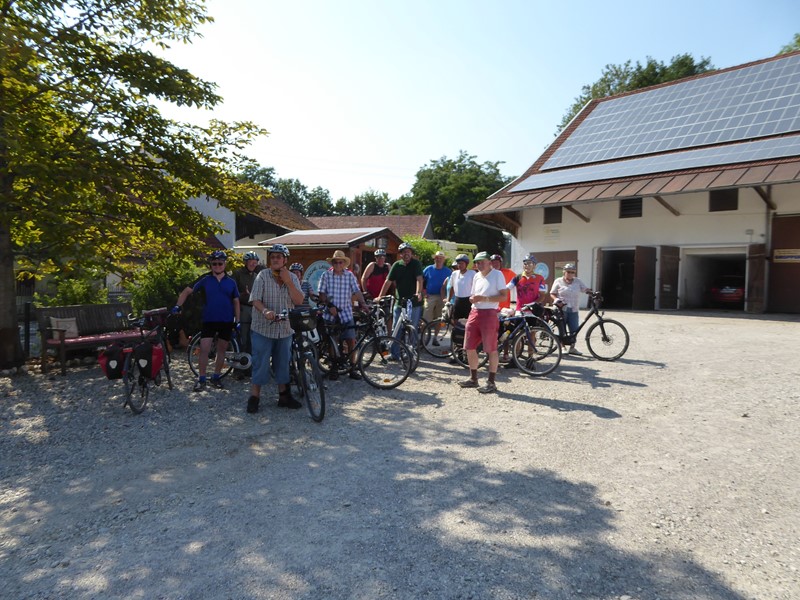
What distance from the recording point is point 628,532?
139 inches

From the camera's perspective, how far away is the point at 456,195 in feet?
174

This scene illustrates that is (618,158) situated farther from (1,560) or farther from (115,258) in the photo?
(1,560)

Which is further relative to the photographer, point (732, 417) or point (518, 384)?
point (518, 384)

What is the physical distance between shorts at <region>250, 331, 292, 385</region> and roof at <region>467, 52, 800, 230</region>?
1596cm

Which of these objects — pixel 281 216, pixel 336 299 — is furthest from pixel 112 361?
pixel 281 216

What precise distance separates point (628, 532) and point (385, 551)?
153cm

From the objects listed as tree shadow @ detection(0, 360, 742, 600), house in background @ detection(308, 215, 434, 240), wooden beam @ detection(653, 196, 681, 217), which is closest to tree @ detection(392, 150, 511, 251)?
house in background @ detection(308, 215, 434, 240)

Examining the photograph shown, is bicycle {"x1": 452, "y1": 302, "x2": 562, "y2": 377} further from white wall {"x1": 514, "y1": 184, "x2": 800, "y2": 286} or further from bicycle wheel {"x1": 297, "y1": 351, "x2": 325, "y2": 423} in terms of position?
white wall {"x1": 514, "y1": 184, "x2": 800, "y2": 286}

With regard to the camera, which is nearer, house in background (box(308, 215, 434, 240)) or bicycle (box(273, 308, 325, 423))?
bicycle (box(273, 308, 325, 423))

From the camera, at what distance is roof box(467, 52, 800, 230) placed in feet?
59.2

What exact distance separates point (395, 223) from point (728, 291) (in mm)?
35893

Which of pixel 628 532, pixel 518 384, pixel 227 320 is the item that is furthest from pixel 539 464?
pixel 227 320

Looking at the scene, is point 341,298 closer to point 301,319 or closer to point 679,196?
point 301,319

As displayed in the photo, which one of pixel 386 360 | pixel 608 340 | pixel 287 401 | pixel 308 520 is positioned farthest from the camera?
pixel 608 340
